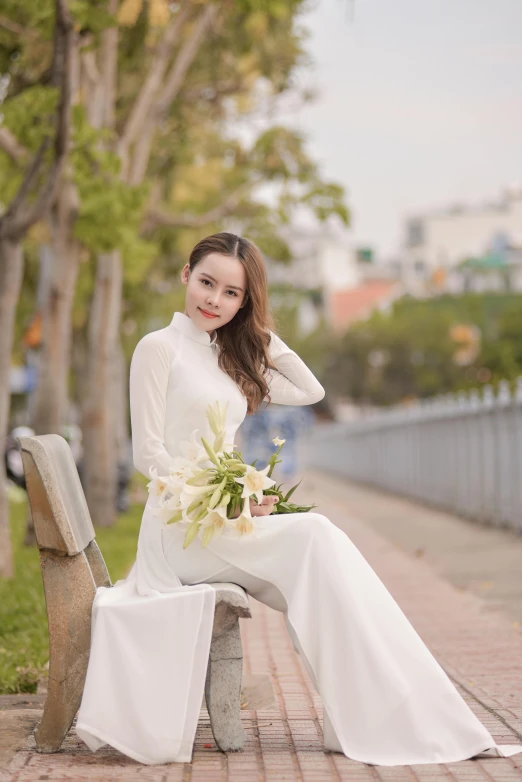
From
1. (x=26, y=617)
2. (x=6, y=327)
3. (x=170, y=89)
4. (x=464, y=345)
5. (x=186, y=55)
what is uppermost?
(x=464, y=345)

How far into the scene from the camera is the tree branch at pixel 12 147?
41.5 feet

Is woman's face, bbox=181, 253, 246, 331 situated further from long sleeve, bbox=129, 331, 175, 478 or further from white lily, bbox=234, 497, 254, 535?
white lily, bbox=234, 497, 254, 535

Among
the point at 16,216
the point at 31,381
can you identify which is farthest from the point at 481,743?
the point at 31,381

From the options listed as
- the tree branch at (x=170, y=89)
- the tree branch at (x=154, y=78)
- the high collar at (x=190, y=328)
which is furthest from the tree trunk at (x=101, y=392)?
the high collar at (x=190, y=328)

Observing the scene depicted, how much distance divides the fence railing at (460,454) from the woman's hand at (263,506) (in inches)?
399

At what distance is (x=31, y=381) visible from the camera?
96.3 feet

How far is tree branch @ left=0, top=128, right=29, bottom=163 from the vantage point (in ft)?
41.5

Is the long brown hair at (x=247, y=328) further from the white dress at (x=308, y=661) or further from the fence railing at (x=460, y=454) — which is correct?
the fence railing at (x=460, y=454)

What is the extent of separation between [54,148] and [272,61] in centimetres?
827

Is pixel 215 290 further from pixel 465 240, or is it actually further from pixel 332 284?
pixel 465 240

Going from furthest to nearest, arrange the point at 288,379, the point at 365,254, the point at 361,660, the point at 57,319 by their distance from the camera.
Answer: the point at 365,254
the point at 57,319
the point at 288,379
the point at 361,660

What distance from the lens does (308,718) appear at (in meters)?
5.73

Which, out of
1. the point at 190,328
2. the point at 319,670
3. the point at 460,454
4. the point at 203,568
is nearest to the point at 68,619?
the point at 203,568

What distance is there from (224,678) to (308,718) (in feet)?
3.03
